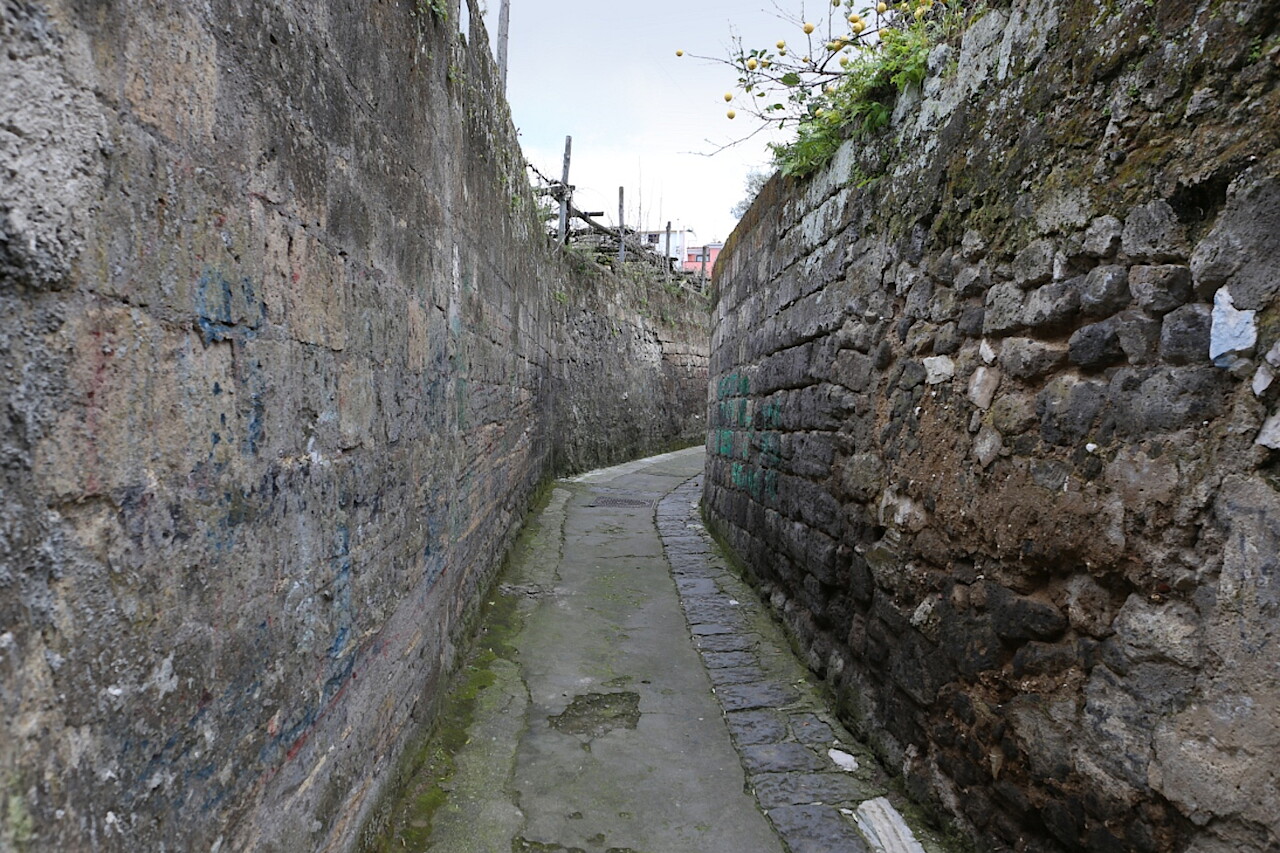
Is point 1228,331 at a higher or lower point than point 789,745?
higher

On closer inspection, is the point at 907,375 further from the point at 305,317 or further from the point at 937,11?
the point at 305,317

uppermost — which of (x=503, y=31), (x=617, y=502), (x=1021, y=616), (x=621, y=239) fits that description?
(x=503, y=31)

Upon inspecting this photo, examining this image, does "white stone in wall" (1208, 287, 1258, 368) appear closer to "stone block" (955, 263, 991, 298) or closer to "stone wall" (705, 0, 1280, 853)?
"stone wall" (705, 0, 1280, 853)

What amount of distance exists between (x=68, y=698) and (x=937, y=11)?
3657 millimetres

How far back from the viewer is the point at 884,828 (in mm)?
2475

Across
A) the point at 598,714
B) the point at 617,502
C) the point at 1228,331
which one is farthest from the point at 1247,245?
the point at 617,502

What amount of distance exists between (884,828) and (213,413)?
2.36m

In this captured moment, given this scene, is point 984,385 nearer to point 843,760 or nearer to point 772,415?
point 843,760

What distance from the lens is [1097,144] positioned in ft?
6.29

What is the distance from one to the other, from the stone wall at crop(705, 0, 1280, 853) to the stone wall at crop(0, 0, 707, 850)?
A: 1.81 meters

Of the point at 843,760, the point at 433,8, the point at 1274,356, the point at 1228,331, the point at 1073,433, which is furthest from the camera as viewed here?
A: the point at 843,760

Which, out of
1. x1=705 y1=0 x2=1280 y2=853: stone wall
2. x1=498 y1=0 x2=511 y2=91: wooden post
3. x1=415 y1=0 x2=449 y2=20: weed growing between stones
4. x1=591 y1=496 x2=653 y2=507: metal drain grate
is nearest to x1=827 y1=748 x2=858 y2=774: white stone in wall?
x1=705 y1=0 x2=1280 y2=853: stone wall

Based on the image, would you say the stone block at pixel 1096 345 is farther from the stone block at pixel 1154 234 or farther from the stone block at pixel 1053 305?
the stone block at pixel 1154 234

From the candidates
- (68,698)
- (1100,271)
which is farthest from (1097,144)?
(68,698)
